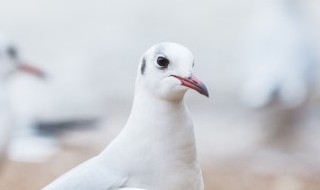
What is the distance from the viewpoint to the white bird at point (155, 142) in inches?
78.2

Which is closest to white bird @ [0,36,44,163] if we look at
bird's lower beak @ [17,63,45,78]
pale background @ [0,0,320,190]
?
bird's lower beak @ [17,63,45,78]

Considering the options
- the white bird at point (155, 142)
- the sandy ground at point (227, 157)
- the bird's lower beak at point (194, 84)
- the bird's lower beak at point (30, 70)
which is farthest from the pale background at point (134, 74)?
the bird's lower beak at point (194, 84)

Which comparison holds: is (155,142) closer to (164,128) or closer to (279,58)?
(164,128)

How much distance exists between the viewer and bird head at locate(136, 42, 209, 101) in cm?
196

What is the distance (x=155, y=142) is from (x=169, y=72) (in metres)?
0.15

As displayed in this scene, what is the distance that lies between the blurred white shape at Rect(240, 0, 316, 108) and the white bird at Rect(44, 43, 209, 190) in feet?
7.79

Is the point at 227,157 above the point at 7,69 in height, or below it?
above

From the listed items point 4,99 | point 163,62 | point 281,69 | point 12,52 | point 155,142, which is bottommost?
point 155,142

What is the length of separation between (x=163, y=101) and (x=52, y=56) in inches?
136

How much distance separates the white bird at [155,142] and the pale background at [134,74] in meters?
1.62

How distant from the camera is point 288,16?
4.87 m

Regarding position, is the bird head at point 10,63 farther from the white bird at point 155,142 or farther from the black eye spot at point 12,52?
the white bird at point 155,142

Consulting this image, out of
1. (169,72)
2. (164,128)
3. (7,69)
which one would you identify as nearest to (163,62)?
(169,72)

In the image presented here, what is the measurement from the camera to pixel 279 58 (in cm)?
455
